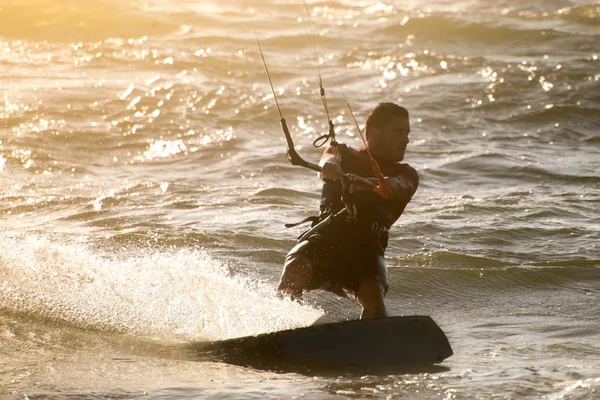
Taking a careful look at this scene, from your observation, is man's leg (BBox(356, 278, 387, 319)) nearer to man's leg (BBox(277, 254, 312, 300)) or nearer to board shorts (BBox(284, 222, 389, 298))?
board shorts (BBox(284, 222, 389, 298))

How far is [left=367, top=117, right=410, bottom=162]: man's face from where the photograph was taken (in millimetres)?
6793

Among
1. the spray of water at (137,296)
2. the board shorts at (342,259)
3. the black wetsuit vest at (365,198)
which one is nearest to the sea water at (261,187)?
the spray of water at (137,296)

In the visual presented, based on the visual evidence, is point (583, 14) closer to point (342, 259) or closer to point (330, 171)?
point (342, 259)

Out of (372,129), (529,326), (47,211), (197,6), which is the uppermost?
(197,6)

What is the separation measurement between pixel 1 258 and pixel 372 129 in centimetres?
325

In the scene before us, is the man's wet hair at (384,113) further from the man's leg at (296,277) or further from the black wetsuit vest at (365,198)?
the man's leg at (296,277)

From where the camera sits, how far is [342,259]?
6645 mm

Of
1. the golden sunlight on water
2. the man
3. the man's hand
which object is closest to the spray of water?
the man

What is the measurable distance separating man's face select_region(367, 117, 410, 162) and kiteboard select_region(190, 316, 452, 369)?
1.34 meters

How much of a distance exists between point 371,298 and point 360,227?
557mm

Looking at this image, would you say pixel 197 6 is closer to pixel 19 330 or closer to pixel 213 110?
pixel 213 110

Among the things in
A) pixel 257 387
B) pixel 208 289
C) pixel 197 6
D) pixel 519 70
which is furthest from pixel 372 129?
pixel 197 6

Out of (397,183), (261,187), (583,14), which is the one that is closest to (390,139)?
(397,183)

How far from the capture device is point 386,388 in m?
5.43
